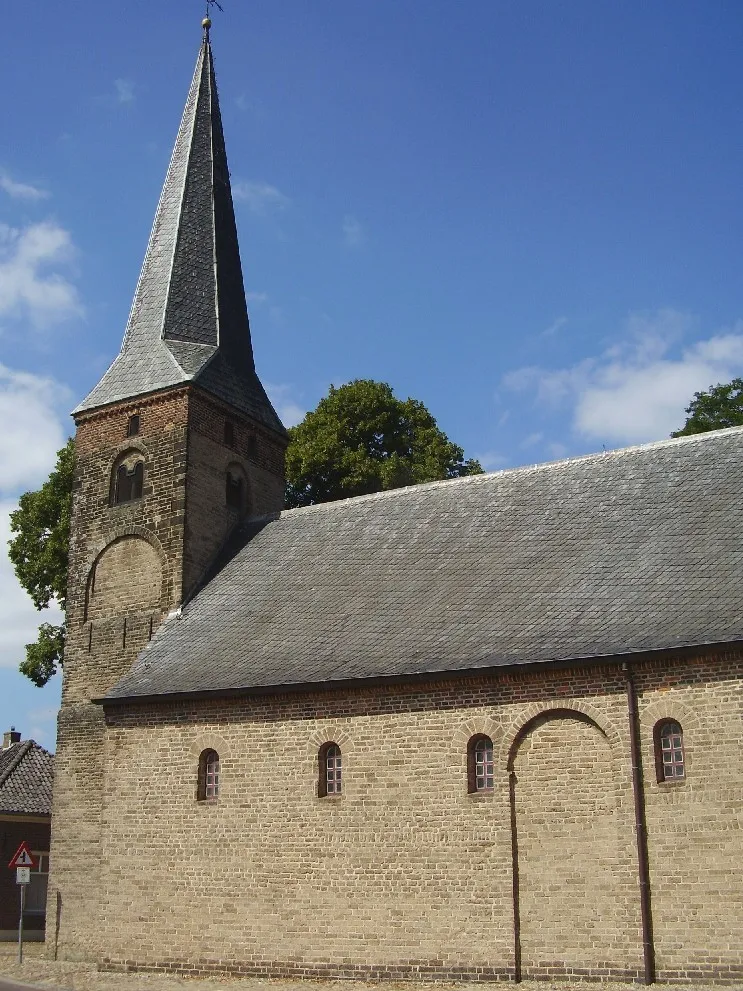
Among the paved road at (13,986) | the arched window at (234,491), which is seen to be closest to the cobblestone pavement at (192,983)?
the paved road at (13,986)

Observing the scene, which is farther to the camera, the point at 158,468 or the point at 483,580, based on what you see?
the point at 158,468

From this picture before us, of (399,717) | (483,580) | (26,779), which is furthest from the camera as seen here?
(26,779)

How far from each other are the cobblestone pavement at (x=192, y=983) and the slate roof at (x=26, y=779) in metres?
8.94

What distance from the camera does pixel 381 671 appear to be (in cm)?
1717

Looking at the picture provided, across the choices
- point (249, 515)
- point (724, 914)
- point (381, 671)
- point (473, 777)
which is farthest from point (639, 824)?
point (249, 515)

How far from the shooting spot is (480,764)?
1630cm

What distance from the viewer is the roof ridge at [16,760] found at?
30156mm

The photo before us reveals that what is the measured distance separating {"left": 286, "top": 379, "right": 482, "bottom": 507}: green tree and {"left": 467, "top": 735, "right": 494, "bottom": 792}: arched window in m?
15.8

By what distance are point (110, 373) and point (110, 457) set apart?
236 cm

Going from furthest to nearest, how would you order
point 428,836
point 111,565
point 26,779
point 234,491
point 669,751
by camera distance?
point 26,779 → point 234,491 → point 111,565 → point 428,836 → point 669,751

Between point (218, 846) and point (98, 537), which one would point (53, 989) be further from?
point (98, 537)

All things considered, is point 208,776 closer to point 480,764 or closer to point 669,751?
point 480,764

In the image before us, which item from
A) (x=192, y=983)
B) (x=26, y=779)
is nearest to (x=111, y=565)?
(x=192, y=983)

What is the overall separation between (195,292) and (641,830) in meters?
16.7
